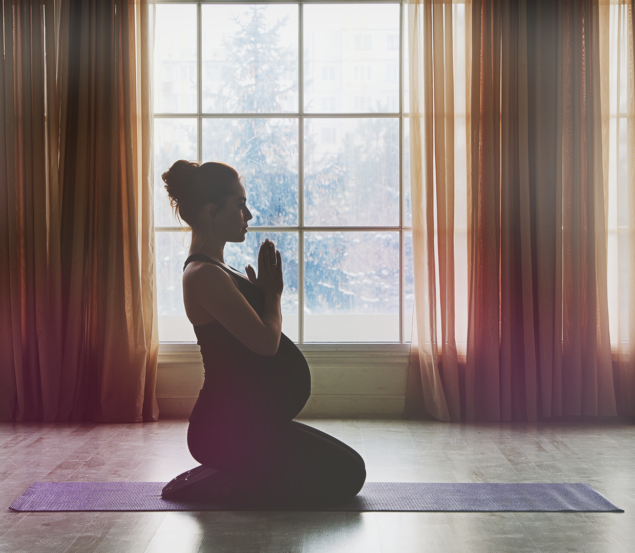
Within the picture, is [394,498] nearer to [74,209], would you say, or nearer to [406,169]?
[406,169]

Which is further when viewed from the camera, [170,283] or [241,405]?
[170,283]

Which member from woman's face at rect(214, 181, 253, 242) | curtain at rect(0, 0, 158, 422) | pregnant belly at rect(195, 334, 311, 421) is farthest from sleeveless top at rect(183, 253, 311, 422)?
curtain at rect(0, 0, 158, 422)

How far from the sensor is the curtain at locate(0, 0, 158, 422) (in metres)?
3.75

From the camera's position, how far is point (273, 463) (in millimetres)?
2350

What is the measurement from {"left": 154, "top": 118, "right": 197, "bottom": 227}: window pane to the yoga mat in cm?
185

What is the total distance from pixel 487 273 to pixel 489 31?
1443 mm

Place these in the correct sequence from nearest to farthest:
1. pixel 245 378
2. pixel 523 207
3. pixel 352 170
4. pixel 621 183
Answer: pixel 245 378 → pixel 523 207 → pixel 621 183 → pixel 352 170

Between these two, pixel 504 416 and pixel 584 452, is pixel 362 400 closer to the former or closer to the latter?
pixel 504 416

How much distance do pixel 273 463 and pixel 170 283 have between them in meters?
1.91

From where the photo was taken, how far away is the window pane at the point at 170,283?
3.96 meters

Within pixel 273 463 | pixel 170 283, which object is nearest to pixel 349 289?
pixel 170 283

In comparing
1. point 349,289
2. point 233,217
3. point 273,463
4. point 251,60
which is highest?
point 251,60

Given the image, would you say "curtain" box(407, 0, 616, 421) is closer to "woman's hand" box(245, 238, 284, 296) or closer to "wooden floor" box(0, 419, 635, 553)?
"wooden floor" box(0, 419, 635, 553)

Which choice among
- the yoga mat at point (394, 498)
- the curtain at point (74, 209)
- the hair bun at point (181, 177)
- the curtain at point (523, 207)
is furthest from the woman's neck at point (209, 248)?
the curtain at point (523, 207)
